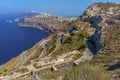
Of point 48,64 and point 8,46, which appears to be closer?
point 48,64

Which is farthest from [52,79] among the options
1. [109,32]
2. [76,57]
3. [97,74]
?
[109,32]

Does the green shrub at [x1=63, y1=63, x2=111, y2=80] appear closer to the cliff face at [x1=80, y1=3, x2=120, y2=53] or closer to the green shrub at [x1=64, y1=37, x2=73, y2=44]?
the cliff face at [x1=80, y1=3, x2=120, y2=53]

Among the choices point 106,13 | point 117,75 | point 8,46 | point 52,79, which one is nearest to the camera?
point 117,75

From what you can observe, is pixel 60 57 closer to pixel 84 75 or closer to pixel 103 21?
pixel 103 21

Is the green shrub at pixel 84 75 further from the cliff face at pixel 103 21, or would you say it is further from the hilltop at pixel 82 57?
the cliff face at pixel 103 21

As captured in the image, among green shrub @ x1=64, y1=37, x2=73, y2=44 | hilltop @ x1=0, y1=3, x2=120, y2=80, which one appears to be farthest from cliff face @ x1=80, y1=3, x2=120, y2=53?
green shrub @ x1=64, y1=37, x2=73, y2=44

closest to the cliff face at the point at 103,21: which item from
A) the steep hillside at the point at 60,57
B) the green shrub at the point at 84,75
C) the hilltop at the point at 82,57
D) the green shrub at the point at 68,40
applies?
the hilltop at the point at 82,57

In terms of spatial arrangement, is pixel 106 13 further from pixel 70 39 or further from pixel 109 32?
pixel 109 32
